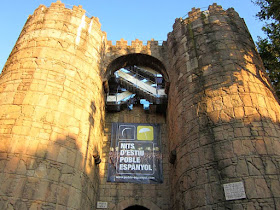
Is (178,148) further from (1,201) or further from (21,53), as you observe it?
(21,53)

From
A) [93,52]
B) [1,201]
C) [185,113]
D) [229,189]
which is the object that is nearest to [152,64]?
[93,52]

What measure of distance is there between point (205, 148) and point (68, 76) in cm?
649

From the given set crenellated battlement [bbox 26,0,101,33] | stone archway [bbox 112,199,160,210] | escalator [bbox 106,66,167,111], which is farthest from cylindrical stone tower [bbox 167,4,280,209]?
crenellated battlement [bbox 26,0,101,33]

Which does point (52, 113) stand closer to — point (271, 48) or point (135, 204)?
point (135, 204)

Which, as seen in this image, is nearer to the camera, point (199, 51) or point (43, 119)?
point (43, 119)

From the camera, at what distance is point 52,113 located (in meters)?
10.2

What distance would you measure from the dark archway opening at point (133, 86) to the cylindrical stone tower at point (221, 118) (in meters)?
1.96

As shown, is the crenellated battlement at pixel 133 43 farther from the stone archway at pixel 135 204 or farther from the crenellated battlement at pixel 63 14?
the stone archway at pixel 135 204

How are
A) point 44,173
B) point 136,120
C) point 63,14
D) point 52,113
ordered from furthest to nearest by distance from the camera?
point 136,120 → point 63,14 → point 52,113 → point 44,173

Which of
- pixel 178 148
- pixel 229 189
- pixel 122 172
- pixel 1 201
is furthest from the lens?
pixel 122 172

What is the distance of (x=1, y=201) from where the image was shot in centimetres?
793

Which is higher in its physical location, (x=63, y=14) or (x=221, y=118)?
(x=63, y=14)

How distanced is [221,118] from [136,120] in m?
6.41

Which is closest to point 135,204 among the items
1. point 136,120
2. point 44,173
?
point 136,120
